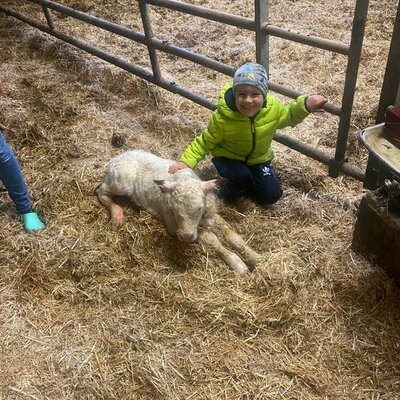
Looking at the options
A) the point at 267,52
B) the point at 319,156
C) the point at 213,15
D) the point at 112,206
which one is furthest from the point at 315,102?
the point at 112,206

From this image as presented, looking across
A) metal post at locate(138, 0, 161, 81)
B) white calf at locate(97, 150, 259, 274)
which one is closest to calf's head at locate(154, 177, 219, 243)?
white calf at locate(97, 150, 259, 274)

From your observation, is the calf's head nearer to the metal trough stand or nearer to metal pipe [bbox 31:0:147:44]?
the metal trough stand

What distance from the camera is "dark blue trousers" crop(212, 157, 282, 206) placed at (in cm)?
350

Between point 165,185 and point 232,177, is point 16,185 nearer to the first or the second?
point 165,185

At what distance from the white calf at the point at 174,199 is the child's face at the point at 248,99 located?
0.56 m

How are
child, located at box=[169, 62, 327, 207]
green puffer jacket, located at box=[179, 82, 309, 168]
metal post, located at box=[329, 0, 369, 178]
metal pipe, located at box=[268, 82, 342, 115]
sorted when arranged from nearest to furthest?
metal post, located at box=[329, 0, 369, 178] → child, located at box=[169, 62, 327, 207] → green puffer jacket, located at box=[179, 82, 309, 168] → metal pipe, located at box=[268, 82, 342, 115]

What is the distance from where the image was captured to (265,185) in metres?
3.53

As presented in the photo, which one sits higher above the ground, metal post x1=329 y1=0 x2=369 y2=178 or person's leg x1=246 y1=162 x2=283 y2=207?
metal post x1=329 y1=0 x2=369 y2=178

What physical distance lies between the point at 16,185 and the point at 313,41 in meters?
2.47

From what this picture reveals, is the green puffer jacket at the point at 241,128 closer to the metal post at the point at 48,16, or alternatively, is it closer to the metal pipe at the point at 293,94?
the metal pipe at the point at 293,94

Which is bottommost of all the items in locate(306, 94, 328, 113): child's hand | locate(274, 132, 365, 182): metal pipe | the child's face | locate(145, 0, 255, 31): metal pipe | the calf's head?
locate(274, 132, 365, 182): metal pipe

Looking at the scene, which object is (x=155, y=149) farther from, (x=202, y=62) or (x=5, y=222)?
(x=5, y=222)

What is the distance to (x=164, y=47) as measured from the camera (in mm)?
4594

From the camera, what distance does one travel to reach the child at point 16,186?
3.30m
